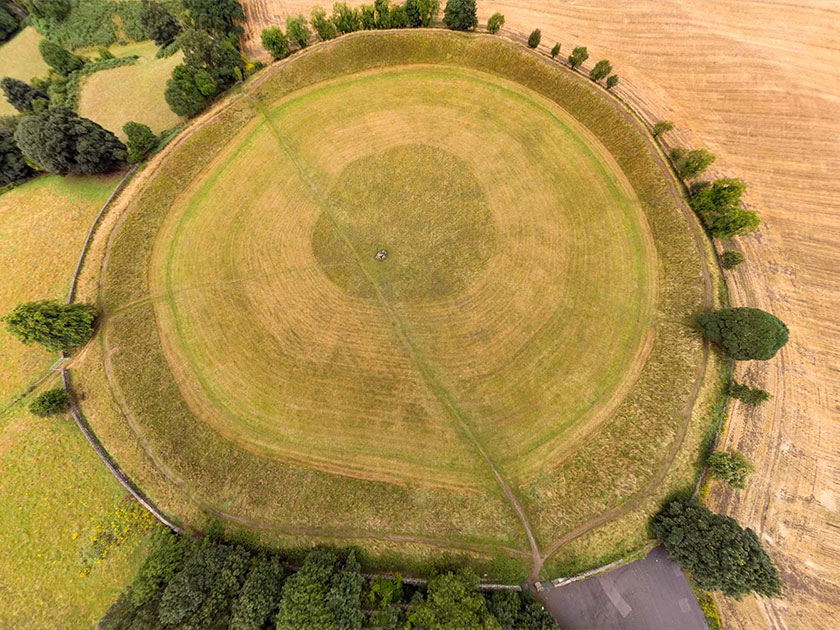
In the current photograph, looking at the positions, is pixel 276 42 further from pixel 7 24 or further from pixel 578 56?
pixel 7 24

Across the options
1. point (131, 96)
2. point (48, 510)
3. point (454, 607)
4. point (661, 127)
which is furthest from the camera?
point (131, 96)

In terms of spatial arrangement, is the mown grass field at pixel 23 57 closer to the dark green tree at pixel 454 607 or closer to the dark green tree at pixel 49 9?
the dark green tree at pixel 49 9

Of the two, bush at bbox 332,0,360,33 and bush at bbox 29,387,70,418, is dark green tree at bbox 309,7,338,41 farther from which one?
bush at bbox 29,387,70,418

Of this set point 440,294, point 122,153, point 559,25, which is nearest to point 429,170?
point 440,294

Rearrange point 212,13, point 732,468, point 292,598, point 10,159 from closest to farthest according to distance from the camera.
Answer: point 292,598 < point 732,468 < point 10,159 < point 212,13

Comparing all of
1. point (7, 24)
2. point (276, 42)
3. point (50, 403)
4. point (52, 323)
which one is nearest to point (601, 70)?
point (276, 42)
